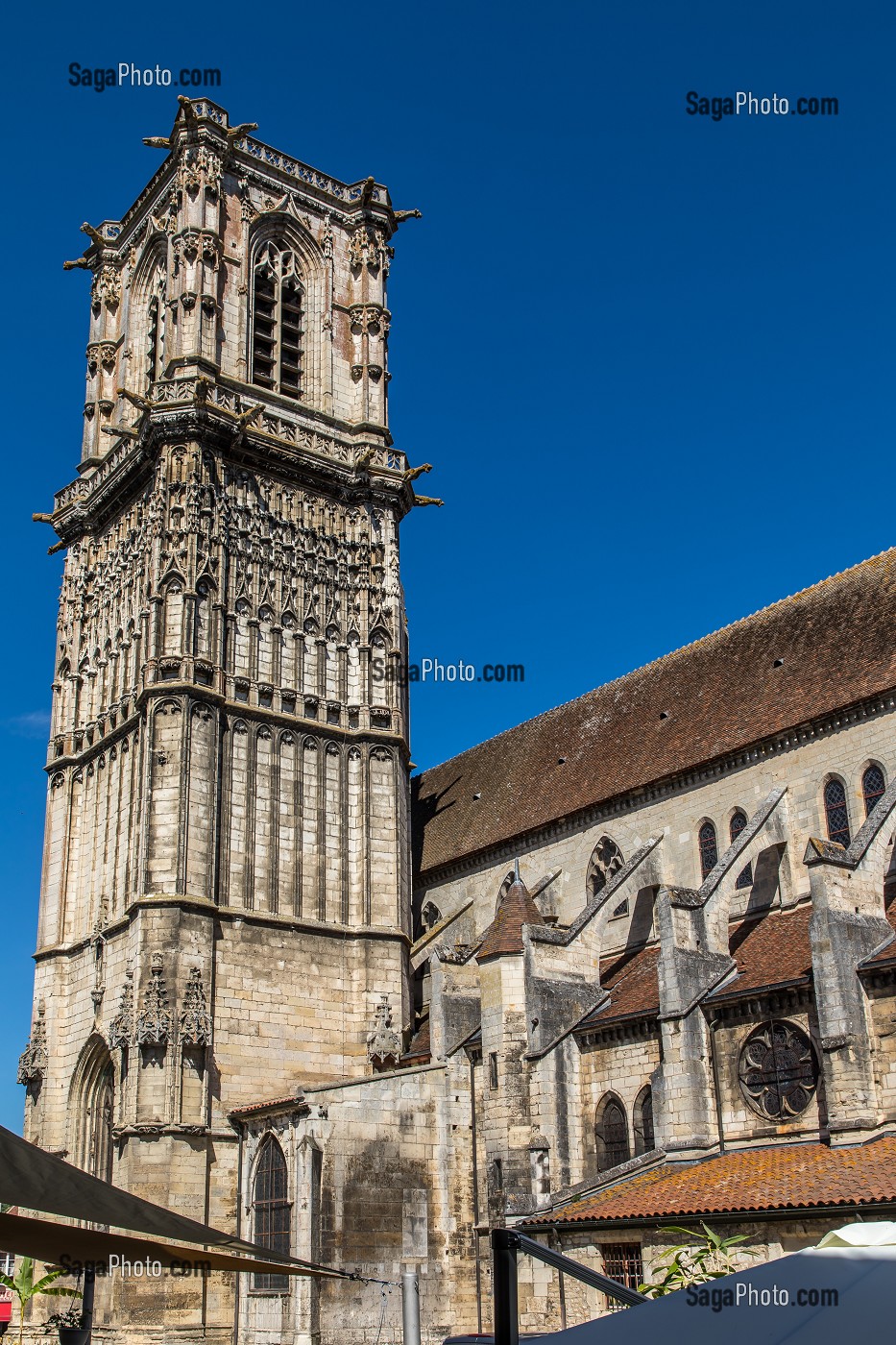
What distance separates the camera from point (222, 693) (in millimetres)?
28562

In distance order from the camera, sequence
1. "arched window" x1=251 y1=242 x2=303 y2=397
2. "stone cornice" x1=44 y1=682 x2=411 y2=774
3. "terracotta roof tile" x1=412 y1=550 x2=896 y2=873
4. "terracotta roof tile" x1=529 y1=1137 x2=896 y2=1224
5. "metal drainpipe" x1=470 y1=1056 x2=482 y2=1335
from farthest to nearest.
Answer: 1. "arched window" x1=251 y1=242 x2=303 y2=397
2. "stone cornice" x1=44 y1=682 x2=411 y2=774
3. "terracotta roof tile" x1=412 y1=550 x2=896 y2=873
4. "metal drainpipe" x1=470 y1=1056 x2=482 y2=1335
5. "terracotta roof tile" x1=529 y1=1137 x2=896 y2=1224

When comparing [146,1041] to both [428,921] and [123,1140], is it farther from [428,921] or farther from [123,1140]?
[428,921]

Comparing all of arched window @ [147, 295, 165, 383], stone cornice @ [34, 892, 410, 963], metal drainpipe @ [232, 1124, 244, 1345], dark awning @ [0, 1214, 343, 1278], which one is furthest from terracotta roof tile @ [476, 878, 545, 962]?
dark awning @ [0, 1214, 343, 1278]

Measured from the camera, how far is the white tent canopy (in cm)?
543

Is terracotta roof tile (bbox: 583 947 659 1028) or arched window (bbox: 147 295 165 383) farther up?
arched window (bbox: 147 295 165 383)

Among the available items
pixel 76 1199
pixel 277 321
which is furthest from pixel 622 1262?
pixel 277 321

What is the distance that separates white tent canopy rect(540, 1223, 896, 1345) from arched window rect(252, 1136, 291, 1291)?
18.7 metres

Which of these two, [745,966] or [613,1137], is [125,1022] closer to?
[613,1137]

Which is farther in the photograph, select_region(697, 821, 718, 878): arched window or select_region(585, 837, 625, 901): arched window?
select_region(585, 837, 625, 901): arched window

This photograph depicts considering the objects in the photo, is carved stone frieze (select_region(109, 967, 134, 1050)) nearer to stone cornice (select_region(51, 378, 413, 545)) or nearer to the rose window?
the rose window

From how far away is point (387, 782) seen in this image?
3033cm

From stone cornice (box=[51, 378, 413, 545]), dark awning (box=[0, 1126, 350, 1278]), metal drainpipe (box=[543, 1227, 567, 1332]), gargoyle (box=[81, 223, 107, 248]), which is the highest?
gargoyle (box=[81, 223, 107, 248])

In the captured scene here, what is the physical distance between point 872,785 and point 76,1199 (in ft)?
63.2

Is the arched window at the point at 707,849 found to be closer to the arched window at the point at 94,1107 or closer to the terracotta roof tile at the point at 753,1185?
the terracotta roof tile at the point at 753,1185
